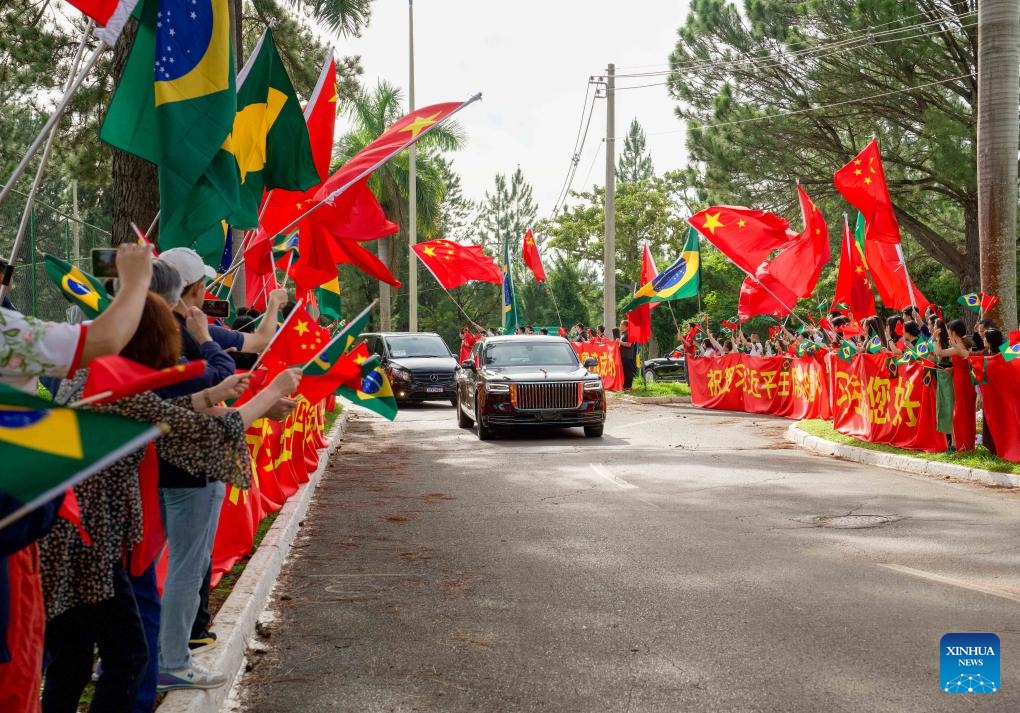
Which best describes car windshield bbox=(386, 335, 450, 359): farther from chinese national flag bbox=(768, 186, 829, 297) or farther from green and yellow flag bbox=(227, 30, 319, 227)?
green and yellow flag bbox=(227, 30, 319, 227)

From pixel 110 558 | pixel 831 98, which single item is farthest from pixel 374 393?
pixel 831 98

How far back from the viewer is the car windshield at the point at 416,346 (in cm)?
2655

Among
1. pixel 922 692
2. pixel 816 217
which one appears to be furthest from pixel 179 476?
pixel 816 217

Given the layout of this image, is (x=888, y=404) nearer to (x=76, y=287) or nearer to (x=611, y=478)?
(x=611, y=478)

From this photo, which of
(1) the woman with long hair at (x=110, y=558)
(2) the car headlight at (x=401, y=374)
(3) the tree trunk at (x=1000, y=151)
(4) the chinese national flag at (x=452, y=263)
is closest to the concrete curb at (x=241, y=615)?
(1) the woman with long hair at (x=110, y=558)

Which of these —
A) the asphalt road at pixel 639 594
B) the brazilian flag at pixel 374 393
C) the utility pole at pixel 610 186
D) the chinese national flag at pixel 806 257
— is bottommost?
the asphalt road at pixel 639 594

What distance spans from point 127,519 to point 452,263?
22.1 metres

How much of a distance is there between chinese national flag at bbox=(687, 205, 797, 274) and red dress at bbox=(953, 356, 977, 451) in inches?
269

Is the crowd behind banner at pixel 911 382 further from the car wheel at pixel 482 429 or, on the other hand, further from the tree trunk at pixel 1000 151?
the car wheel at pixel 482 429

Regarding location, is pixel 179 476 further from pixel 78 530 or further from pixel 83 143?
pixel 83 143

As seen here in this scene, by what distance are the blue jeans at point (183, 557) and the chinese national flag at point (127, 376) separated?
4.75 ft

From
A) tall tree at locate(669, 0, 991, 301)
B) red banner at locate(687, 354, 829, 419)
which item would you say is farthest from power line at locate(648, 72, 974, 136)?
red banner at locate(687, 354, 829, 419)

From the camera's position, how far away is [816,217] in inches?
699

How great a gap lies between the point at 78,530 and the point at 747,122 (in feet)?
84.1
